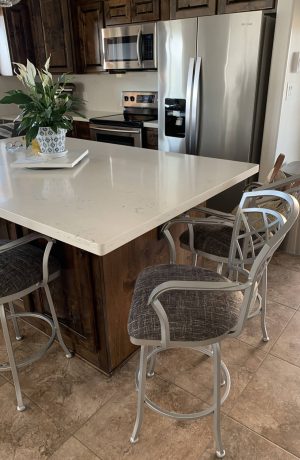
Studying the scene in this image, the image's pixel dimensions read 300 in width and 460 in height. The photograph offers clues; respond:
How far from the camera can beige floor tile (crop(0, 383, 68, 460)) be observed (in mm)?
1371

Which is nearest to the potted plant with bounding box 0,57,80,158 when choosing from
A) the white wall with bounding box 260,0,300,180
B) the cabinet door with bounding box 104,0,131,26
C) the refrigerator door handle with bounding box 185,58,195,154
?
the refrigerator door handle with bounding box 185,58,195,154

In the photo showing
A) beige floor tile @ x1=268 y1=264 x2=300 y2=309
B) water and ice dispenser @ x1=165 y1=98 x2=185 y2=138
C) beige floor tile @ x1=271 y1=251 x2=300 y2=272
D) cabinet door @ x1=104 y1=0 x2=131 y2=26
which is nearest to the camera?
beige floor tile @ x1=268 y1=264 x2=300 y2=309

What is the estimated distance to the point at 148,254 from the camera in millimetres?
1762

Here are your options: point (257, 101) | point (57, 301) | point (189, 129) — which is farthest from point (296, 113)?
point (57, 301)

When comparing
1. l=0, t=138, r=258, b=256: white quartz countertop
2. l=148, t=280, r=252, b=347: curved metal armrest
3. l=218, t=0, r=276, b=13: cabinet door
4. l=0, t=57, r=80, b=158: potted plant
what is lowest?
l=148, t=280, r=252, b=347: curved metal armrest

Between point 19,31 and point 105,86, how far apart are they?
1.18m

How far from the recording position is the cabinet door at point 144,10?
3156mm

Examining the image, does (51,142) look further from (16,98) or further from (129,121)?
(129,121)

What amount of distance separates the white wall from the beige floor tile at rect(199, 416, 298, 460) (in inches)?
75.6

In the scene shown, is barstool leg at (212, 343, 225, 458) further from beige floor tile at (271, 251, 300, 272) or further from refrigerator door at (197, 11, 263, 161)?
refrigerator door at (197, 11, 263, 161)

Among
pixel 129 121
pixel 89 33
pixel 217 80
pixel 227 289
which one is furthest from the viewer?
pixel 89 33

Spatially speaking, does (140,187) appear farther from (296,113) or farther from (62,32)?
(62,32)

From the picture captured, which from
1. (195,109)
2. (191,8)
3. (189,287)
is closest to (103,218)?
(189,287)

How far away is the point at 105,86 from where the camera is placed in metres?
4.43
